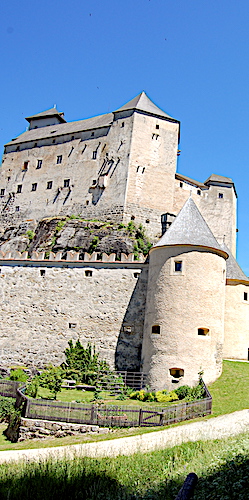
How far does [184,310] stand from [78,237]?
23.9m

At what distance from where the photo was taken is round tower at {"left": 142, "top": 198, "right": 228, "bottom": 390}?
21.3 meters

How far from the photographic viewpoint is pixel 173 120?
5138cm

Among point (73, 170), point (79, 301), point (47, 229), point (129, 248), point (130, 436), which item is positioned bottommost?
point (130, 436)

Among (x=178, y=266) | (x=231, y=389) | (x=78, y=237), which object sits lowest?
(x=231, y=389)

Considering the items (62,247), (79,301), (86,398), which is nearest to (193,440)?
(86,398)

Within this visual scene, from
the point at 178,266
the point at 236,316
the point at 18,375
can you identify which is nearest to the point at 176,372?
the point at 178,266

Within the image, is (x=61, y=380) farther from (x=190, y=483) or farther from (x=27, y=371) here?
(x=190, y=483)

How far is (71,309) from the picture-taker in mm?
26547

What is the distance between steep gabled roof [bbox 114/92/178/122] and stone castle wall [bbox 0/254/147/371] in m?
28.1

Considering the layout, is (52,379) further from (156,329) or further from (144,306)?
(144,306)

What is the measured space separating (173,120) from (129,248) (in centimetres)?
1875

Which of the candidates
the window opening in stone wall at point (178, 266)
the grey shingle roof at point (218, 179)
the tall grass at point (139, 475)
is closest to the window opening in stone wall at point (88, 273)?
the window opening in stone wall at point (178, 266)

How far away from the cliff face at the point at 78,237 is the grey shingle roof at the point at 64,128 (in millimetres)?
12634

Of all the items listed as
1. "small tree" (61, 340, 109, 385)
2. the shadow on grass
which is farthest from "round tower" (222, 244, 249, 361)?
the shadow on grass
